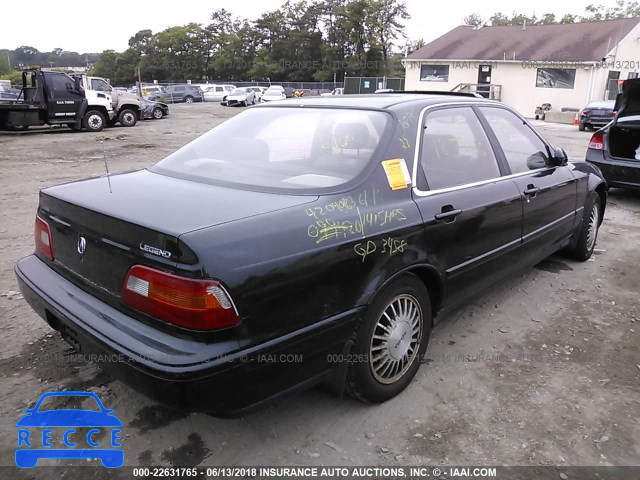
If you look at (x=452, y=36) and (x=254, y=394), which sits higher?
(x=452, y=36)

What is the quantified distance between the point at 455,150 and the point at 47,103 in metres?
16.9

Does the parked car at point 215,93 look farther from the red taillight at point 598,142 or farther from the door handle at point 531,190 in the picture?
the door handle at point 531,190

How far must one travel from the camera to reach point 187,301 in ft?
6.36

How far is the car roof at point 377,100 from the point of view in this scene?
3.10 m

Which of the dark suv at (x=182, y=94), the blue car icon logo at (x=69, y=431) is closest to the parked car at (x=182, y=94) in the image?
the dark suv at (x=182, y=94)

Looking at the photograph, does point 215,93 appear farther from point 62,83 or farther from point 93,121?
point 62,83

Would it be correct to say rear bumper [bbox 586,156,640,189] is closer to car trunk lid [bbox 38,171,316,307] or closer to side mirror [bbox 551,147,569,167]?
side mirror [bbox 551,147,569,167]

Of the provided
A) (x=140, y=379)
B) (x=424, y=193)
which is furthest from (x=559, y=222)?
(x=140, y=379)

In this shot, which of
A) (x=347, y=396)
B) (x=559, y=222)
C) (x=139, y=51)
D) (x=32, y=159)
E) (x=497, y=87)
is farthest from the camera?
(x=139, y=51)

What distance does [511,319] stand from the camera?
12.7 feet

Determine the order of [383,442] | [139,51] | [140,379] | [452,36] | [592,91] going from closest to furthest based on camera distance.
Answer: [140,379] → [383,442] → [592,91] → [452,36] → [139,51]

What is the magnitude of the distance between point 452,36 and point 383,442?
131 ft

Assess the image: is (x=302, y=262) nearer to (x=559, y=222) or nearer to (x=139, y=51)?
(x=559, y=222)

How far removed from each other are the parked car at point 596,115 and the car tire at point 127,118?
18735 millimetres
